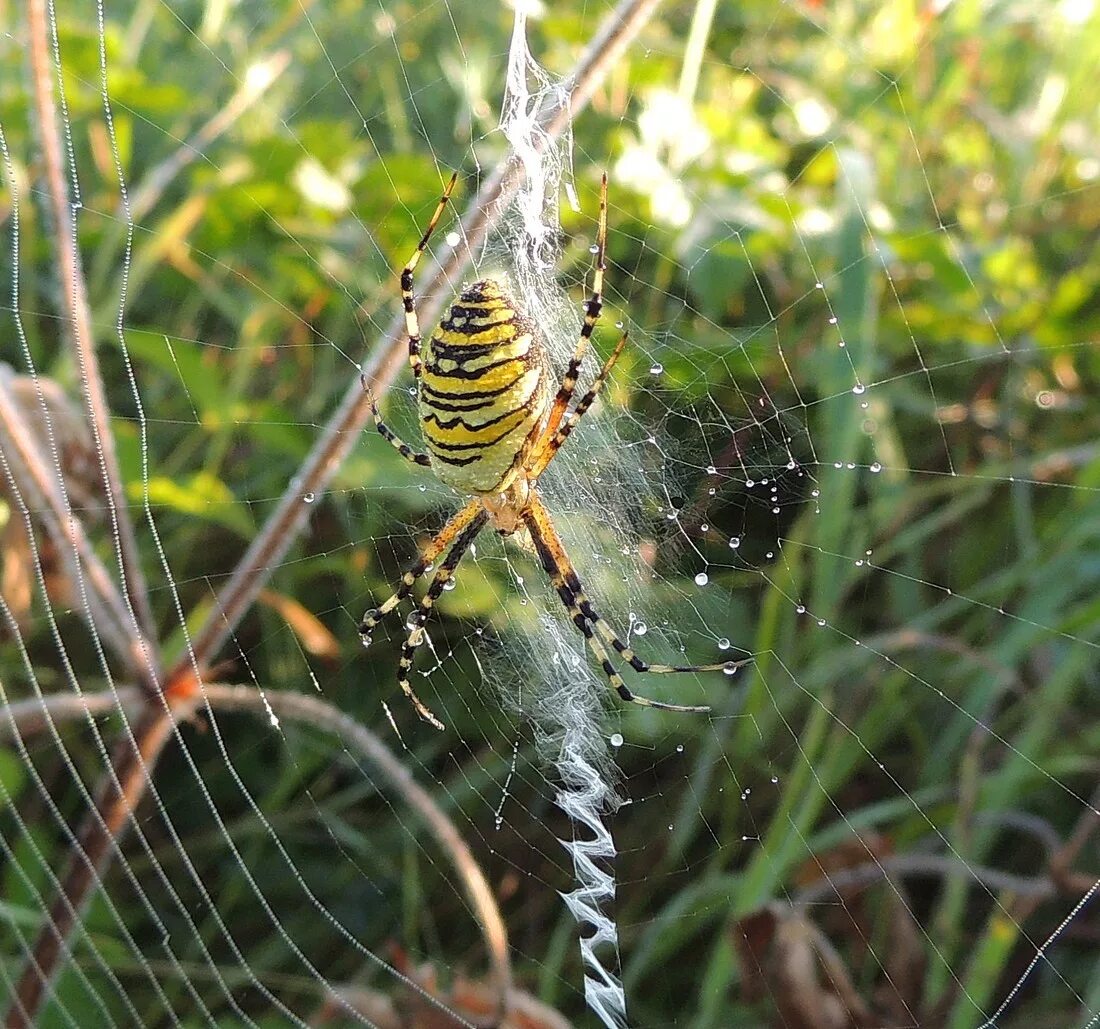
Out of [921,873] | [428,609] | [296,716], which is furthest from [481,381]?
[921,873]

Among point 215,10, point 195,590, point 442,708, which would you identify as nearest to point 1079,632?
point 442,708

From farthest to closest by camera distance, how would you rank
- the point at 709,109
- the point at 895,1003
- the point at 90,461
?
the point at 709,109 < the point at 895,1003 < the point at 90,461

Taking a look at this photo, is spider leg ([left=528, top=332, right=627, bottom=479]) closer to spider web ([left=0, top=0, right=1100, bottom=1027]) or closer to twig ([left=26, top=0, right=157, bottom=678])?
spider web ([left=0, top=0, right=1100, bottom=1027])

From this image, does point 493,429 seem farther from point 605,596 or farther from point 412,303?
point 605,596

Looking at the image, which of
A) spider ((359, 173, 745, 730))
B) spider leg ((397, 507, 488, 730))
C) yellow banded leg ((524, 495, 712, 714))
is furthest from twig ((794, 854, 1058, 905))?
spider leg ((397, 507, 488, 730))

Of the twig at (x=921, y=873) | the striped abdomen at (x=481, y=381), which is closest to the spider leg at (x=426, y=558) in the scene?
the striped abdomen at (x=481, y=381)

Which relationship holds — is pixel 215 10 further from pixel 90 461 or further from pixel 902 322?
pixel 902 322
